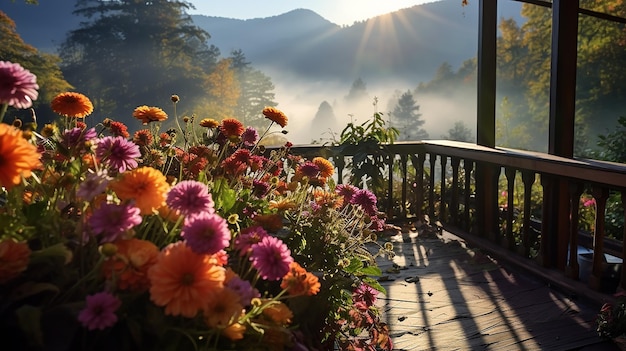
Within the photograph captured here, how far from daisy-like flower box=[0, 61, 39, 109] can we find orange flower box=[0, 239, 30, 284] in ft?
0.71

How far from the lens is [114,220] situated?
0.78 metres

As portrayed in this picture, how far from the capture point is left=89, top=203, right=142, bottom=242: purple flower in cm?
78

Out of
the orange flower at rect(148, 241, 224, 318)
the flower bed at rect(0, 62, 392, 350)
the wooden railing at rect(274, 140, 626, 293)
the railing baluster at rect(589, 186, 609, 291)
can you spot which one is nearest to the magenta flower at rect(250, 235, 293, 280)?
the flower bed at rect(0, 62, 392, 350)

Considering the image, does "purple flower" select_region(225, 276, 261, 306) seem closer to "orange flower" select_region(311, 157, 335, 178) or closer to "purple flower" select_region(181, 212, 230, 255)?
"purple flower" select_region(181, 212, 230, 255)

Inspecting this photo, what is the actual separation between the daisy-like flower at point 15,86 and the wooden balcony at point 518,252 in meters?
2.11

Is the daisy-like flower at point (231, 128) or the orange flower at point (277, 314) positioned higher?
the daisy-like flower at point (231, 128)

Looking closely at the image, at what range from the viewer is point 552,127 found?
140 inches

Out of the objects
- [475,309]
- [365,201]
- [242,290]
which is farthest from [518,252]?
[242,290]

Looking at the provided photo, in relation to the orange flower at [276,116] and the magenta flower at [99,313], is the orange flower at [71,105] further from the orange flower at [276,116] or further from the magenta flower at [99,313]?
the magenta flower at [99,313]

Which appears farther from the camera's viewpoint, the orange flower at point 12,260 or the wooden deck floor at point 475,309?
the wooden deck floor at point 475,309

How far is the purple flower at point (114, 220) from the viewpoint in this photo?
78 cm

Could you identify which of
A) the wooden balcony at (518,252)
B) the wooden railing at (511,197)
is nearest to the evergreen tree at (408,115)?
the wooden railing at (511,197)

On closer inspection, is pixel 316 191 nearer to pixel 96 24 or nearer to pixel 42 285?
pixel 42 285

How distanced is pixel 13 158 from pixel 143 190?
0.19 meters
